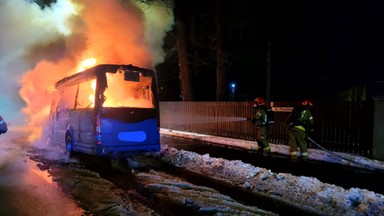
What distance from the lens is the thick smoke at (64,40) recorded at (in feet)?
48.0

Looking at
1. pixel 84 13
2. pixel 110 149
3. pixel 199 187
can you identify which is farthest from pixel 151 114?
pixel 84 13

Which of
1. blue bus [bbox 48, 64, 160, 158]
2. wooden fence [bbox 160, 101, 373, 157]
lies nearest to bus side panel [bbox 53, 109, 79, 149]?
blue bus [bbox 48, 64, 160, 158]

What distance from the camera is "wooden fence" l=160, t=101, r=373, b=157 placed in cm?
1108

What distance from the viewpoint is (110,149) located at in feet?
30.2

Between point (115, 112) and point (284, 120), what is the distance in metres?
7.21

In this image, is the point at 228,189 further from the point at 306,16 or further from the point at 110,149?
the point at 306,16

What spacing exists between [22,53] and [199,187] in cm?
1528

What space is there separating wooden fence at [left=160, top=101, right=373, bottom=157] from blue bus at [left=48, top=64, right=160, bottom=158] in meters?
4.94

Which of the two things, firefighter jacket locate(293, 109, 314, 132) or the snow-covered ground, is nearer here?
the snow-covered ground

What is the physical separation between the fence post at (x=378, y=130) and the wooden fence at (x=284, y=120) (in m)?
0.23

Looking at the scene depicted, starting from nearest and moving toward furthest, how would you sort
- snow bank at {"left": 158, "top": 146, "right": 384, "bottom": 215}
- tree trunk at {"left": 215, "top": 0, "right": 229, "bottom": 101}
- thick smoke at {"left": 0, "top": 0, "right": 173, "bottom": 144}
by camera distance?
snow bank at {"left": 158, "top": 146, "right": 384, "bottom": 215}
thick smoke at {"left": 0, "top": 0, "right": 173, "bottom": 144}
tree trunk at {"left": 215, "top": 0, "right": 229, "bottom": 101}

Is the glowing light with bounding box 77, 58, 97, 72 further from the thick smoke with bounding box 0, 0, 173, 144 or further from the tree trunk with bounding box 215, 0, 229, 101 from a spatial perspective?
the tree trunk with bounding box 215, 0, 229, 101

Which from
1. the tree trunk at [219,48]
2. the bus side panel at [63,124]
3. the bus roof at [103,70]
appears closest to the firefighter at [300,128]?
the bus roof at [103,70]

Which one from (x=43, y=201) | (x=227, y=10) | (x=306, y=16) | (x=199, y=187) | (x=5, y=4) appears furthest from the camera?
(x=306, y=16)
